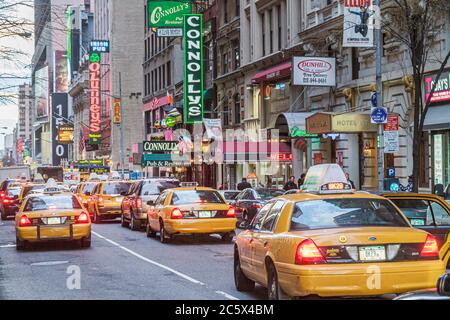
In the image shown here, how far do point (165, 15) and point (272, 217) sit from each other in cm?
4535

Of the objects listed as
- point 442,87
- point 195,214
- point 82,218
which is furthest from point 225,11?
point 82,218

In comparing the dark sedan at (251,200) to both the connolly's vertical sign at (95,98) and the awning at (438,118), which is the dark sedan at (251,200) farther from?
the connolly's vertical sign at (95,98)

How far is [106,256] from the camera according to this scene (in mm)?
17719

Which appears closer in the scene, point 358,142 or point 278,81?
point 358,142

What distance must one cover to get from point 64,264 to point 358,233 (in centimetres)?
870

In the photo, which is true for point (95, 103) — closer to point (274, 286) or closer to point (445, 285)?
point (274, 286)

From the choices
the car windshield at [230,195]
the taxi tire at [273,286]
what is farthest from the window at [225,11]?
the taxi tire at [273,286]

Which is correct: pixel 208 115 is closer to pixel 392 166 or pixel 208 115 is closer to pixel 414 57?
pixel 392 166

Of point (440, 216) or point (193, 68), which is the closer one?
point (440, 216)

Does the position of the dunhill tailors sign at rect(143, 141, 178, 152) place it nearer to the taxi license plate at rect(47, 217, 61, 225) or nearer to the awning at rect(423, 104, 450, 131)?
the awning at rect(423, 104, 450, 131)

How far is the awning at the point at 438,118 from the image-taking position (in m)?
25.9

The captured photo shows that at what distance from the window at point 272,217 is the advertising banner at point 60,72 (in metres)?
171

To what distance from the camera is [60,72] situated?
18050 cm
